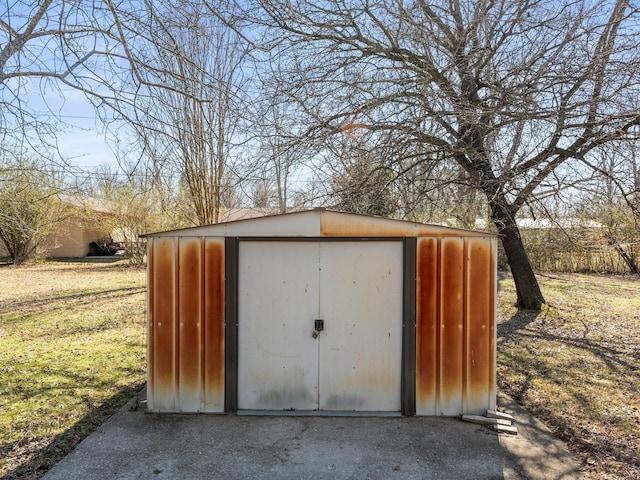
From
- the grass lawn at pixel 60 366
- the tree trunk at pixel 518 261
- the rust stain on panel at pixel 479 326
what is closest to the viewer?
the grass lawn at pixel 60 366

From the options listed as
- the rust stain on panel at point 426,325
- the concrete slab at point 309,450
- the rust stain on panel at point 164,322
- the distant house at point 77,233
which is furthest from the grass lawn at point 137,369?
the distant house at point 77,233

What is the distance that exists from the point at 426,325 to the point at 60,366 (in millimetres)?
4753

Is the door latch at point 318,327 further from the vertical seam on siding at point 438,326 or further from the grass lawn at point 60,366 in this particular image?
the grass lawn at point 60,366

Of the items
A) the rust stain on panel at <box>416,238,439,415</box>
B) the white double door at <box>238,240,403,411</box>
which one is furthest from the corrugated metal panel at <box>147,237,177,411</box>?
the rust stain on panel at <box>416,238,439,415</box>

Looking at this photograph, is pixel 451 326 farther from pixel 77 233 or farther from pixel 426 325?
pixel 77 233

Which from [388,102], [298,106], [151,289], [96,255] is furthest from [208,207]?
[96,255]

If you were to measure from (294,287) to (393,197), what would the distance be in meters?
4.39

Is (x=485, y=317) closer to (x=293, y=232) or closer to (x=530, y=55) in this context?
(x=293, y=232)

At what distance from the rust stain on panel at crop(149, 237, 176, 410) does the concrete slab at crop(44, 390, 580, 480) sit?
276mm

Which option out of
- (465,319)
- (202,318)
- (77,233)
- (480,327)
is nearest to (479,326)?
(480,327)

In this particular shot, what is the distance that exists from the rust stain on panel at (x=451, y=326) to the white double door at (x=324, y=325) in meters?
0.40

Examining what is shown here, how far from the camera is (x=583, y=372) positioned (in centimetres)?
601

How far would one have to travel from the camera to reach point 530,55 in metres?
6.28

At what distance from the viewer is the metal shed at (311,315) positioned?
4.35 metres
